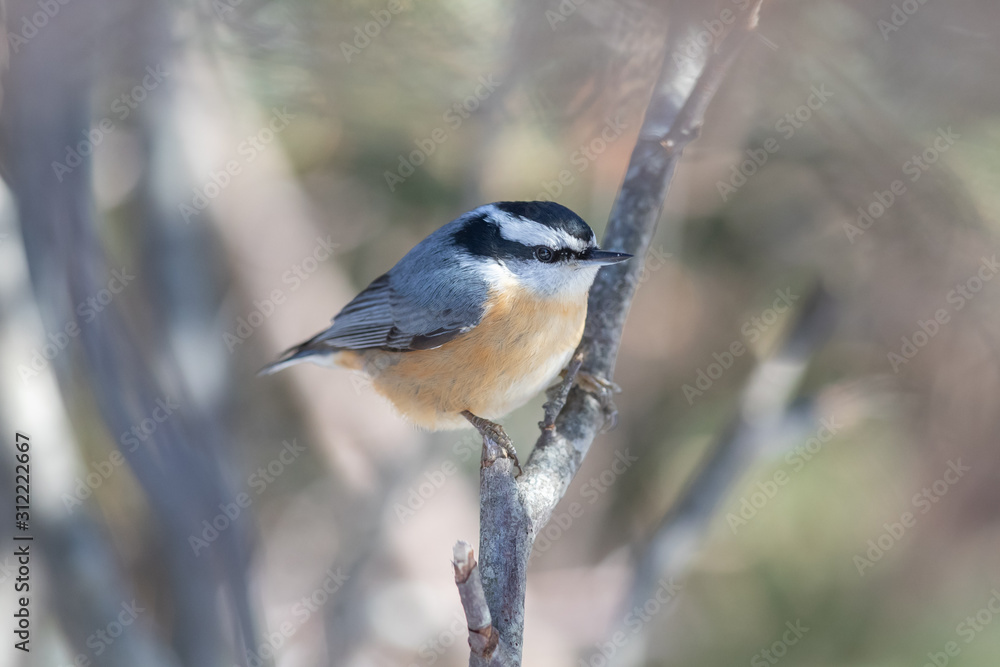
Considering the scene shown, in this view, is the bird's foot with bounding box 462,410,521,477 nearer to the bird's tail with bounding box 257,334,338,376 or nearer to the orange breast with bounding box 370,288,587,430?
the orange breast with bounding box 370,288,587,430

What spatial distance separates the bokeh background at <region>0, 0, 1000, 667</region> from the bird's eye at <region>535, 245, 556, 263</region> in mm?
273

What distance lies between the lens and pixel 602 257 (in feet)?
4.80

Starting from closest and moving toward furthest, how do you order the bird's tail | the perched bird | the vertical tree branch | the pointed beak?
the vertical tree branch < the pointed beak < the perched bird < the bird's tail

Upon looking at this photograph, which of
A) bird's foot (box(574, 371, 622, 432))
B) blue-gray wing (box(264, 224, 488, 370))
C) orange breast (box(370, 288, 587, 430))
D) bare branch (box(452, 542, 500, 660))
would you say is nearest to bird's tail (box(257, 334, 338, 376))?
blue-gray wing (box(264, 224, 488, 370))

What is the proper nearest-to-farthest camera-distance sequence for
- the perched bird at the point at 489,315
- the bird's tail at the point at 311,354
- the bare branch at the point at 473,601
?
1. the bare branch at the point at 473,601
2. the perched bird at the point at 489,315
3. the bird's tail at the point at 311,354

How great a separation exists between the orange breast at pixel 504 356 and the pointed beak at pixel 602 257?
12 centimetres

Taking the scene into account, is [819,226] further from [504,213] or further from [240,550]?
[240,550]

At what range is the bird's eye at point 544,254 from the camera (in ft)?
5.17

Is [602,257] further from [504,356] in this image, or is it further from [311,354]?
[311,354]

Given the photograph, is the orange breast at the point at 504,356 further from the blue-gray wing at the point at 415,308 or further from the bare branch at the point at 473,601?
the bare branch at the point at 473,601

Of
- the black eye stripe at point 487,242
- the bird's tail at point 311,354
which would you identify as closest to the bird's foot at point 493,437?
the black eye stripe at point 487,242

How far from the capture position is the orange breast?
1569 millimetres

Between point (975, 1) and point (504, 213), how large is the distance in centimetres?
101

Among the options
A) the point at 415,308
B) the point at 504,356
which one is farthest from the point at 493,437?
the point at 415,308
